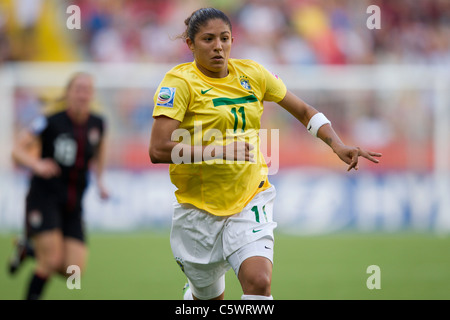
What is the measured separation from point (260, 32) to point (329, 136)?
444 inches

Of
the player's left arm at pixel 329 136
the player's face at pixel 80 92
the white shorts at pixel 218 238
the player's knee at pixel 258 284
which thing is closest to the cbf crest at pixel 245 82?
the player's left arm at pixel 329 136

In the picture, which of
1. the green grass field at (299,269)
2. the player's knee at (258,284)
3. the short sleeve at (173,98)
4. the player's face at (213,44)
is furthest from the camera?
the green grass field at (299,269)

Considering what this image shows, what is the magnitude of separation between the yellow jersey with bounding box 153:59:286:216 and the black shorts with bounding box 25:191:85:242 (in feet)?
7.30

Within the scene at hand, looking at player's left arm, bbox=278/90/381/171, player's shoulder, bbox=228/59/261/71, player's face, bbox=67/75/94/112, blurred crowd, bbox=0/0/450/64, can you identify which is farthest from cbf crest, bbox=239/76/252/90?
blurred crowd, bbox=0/0/450/64

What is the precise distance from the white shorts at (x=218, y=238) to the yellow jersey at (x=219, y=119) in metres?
0.07

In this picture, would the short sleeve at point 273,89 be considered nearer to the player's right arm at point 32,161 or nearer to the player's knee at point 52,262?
the player's right arm at point 32,161

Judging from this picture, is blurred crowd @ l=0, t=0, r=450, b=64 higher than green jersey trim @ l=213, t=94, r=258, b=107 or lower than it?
higher

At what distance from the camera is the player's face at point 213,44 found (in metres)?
4.82

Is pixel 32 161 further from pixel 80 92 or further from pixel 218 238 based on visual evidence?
pixel 218 238

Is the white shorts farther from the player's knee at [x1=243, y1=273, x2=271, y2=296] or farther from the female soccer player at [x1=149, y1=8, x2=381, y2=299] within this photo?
the player's knee at [x1=243, y1=273, x2=271, y2=296]

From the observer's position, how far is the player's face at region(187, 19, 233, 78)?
4820 mm

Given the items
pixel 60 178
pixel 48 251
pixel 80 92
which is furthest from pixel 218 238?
pixel 80 92

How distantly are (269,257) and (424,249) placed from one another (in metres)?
7.08

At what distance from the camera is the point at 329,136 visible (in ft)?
16.8
